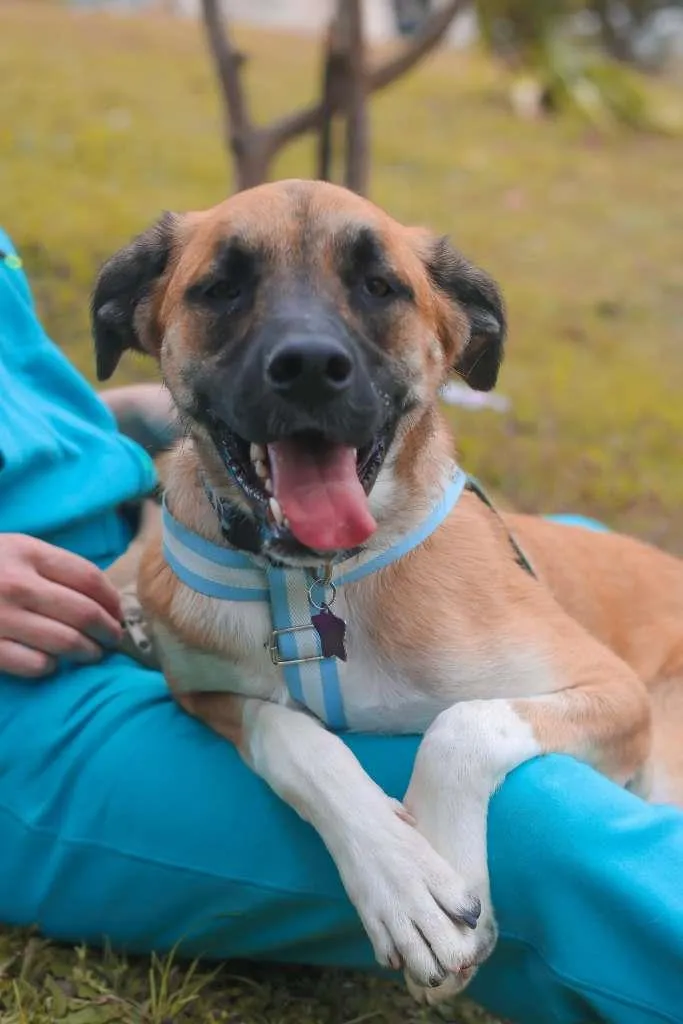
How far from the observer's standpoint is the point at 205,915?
2506 mm

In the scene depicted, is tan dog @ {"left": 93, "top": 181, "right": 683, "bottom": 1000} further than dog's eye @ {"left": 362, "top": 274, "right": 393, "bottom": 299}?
No

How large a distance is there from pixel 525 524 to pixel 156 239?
1.26 metres

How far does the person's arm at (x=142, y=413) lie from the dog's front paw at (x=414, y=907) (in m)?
1.78

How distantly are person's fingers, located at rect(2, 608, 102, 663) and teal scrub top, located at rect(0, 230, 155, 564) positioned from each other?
1.07 ft

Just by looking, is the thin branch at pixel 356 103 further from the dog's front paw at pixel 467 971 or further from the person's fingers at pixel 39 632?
the dog's front paw at pixel 467 971

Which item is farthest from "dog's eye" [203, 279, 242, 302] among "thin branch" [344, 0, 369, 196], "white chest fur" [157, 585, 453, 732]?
"thin branch" [344, 0, 369, 196]

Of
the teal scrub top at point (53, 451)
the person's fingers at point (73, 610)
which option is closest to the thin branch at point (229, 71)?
the teal scrub top at point (53, 451)

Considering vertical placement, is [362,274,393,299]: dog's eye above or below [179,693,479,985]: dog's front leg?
above

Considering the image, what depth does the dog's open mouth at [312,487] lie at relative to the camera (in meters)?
2.28

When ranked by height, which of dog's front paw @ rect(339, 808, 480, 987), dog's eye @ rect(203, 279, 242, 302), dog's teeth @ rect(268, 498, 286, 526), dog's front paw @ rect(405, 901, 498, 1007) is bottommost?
dog's front paw @ rect(405, 901, 498, 1007)

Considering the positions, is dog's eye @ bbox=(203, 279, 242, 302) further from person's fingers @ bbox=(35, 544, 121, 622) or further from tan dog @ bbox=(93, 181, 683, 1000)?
person's fingers @ bbox=(35, 544, 121, 622)

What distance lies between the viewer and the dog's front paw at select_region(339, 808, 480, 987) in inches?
82.9

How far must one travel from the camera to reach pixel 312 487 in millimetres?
2324

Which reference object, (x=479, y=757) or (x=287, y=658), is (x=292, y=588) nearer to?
(x=287, y=658)
